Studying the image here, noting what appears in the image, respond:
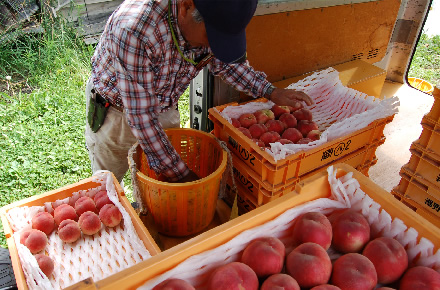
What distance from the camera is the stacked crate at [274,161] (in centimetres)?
174

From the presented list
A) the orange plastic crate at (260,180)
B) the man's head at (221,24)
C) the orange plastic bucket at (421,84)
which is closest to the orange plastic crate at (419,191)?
the orange plastic crate at (260,180)

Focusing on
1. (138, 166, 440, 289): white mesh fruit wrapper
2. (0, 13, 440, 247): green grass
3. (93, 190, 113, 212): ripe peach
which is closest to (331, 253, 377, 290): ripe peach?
(138, 166, 440, 289): white mesh fruit wrapper

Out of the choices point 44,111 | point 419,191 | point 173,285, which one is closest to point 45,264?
point 173,285

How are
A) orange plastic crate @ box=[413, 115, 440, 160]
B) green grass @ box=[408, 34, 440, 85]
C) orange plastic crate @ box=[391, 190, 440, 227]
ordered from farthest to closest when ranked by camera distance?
green grass @ box=[408, 34, 440, 85] → orange plastic crate @ box=[391, 190, 440, 227] → orange plastic crate @ box=[413, 115, 440, 160]

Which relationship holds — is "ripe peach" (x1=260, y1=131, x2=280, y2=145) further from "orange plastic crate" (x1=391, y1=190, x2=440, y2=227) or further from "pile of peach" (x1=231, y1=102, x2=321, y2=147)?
"orange plastic crate" (x1=391, y1=190, x2=440, y2=227)

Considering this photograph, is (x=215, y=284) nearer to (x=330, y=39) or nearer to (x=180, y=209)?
(x=180, y=209)

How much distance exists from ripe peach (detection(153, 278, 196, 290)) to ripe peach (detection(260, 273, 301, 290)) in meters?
0.19

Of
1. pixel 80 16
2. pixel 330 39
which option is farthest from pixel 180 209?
pixel 80 16

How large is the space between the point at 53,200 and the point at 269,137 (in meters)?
1.15

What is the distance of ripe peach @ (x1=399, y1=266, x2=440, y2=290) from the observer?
927 mm

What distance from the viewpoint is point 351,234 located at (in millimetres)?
1083

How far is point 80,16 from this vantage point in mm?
4730

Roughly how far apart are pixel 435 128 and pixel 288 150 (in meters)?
0.71

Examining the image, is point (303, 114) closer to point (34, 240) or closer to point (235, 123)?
point (235, 123)
